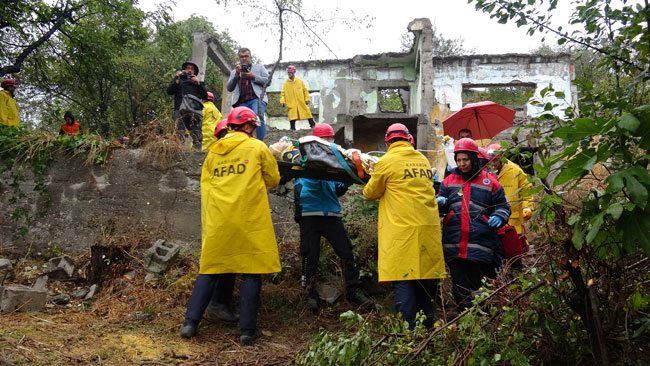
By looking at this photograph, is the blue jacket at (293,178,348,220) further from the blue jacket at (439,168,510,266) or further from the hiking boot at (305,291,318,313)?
the blue jacket at (439,168,510,266)

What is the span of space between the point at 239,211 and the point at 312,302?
1310mm

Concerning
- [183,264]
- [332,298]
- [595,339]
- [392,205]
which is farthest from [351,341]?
[183,264]

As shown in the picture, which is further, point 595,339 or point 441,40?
point 441,40

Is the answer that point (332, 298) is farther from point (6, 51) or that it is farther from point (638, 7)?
point (6, 51)

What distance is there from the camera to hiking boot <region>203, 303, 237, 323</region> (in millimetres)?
4203

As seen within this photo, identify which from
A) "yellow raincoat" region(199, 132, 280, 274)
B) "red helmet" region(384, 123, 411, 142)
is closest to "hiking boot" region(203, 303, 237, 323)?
"yellow raincoat" region(199, 132, 280, 274)

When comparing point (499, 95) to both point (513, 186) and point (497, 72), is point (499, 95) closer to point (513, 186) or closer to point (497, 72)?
point (497, 72)

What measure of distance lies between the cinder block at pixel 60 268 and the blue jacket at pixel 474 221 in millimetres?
4302

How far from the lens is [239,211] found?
389 cm

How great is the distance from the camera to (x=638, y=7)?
7.63ft

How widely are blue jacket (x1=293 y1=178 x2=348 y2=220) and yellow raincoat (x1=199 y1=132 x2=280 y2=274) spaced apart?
606 millimetres

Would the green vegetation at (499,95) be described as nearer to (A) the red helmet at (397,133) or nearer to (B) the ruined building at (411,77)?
(B) the ruined building at (411,77)

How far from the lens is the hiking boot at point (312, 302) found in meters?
4.57

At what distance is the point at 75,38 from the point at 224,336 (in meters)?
7.37
